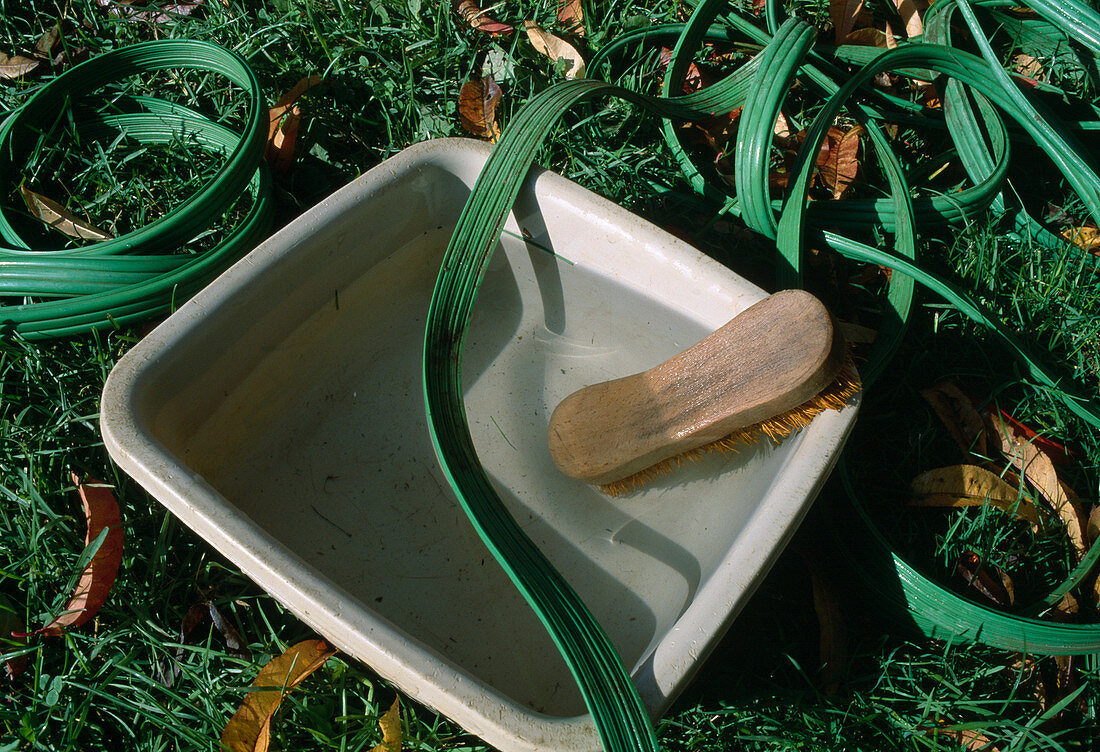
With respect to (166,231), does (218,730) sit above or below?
below

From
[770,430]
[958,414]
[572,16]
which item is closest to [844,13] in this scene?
[572,16]

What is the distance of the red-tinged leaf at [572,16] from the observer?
6.87ft

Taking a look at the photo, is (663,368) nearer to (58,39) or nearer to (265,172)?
(265,172)

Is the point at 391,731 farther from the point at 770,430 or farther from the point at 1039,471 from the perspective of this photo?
the point at 1039,471

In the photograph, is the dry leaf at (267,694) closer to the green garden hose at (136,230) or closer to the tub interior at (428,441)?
the tub interior at (428,441)

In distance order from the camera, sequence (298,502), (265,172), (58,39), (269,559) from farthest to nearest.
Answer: (58,39) → (265,172) → (298,502) → (269,559)

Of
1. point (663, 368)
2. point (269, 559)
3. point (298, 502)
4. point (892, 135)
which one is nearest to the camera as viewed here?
point (269, 559)

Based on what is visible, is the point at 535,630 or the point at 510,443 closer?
the point at 535,630

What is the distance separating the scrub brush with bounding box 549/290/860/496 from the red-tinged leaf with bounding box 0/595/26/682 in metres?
1.00

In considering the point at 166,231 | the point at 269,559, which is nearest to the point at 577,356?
the point at 269,559

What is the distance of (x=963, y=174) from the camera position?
6.53 ft

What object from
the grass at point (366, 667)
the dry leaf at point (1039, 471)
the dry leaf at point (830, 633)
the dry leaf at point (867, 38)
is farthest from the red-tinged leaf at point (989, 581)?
the dry leaf at point (867, 38)

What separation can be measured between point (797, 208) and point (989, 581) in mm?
782

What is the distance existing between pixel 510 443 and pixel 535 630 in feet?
1.17
